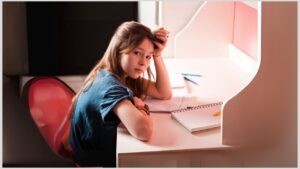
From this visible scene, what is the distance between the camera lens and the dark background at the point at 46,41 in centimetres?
249

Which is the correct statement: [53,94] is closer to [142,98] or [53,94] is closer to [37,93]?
[37,93]

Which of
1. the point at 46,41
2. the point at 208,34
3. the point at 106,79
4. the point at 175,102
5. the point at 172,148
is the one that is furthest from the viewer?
the point at 46,41

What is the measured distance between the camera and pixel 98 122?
1407mm

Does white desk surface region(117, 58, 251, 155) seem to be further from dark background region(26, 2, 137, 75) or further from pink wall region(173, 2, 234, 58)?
dark background region(26, 2, 137, 75)

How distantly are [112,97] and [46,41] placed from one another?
1.40 meters

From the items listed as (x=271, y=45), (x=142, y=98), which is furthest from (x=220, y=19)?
(x=271, y=45)

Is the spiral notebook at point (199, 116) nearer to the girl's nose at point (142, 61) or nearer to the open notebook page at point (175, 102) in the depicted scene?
the open notebook page at point (175, 102)

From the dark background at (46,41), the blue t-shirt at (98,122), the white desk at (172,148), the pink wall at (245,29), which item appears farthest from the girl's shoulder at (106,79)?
the dark background at (46,41)

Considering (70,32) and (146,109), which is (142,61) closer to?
(146,109)

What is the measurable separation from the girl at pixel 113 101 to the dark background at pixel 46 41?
1.05 m

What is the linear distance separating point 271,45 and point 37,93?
0.86 m

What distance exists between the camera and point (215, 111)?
1437mm

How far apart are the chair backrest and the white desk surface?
1.39 feet

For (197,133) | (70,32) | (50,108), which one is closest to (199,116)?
(197,133)
